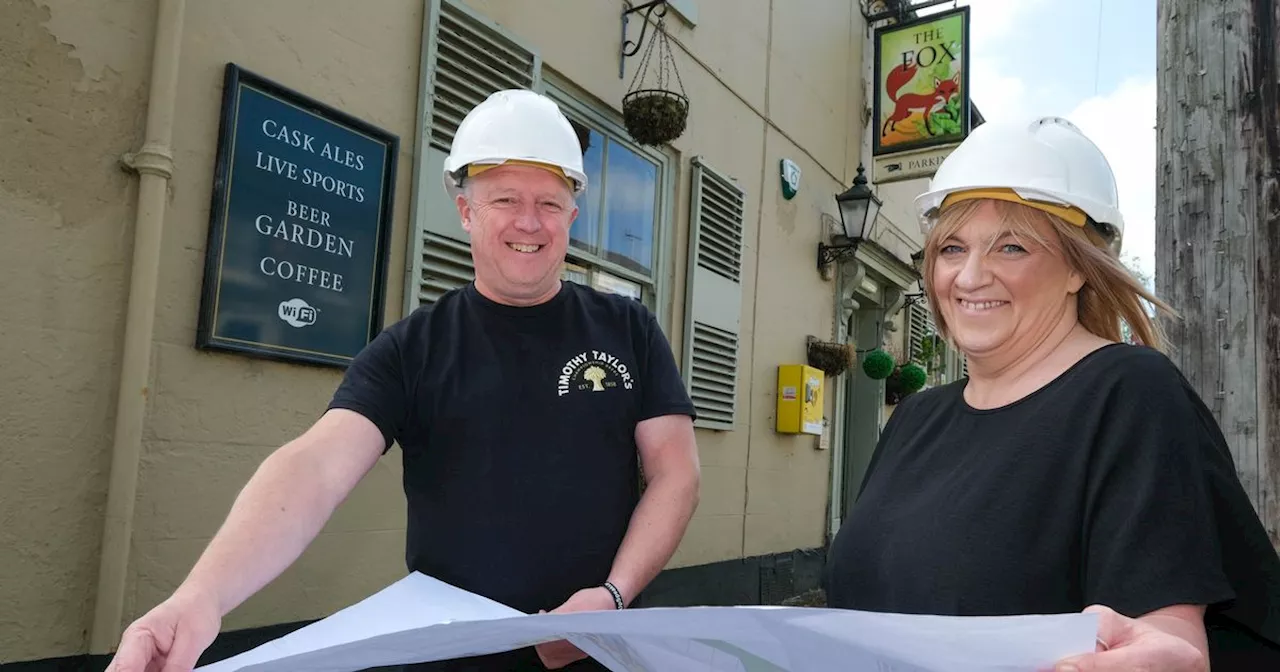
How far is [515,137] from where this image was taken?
1708mm

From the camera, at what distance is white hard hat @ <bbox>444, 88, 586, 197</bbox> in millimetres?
1706

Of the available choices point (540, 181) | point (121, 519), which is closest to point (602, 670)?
point (540, 181)

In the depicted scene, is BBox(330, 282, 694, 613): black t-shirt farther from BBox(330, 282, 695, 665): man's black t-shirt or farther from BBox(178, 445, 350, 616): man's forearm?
BBox(178, 445, 350, 616): man's forearm

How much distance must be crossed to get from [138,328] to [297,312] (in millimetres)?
557

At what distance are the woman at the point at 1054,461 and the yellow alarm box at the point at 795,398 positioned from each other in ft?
17.3

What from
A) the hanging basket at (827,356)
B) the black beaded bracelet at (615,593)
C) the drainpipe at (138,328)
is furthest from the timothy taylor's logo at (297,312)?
the hanging basket at (827,356)

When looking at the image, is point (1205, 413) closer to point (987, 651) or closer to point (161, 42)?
point (987, 651)

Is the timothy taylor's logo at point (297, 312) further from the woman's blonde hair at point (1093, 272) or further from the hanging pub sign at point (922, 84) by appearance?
the hanging pub sign at point (922, 84)

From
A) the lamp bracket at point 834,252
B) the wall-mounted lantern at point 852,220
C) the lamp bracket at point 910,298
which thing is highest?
the wall-mounted lantern at point 852,220

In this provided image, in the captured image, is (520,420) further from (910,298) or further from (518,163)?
(910,298)

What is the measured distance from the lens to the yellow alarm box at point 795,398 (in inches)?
273

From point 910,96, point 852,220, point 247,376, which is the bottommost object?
point 247,376

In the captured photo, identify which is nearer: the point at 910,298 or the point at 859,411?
the point at 859,411

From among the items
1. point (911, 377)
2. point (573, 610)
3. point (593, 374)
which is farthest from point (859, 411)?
point (573, 610)
